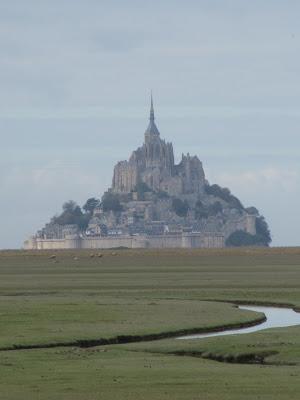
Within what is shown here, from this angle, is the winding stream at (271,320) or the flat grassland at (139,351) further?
the winding stream at (271,320)

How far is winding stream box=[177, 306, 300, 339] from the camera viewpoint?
46.1 metres

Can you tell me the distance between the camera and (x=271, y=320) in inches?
2060

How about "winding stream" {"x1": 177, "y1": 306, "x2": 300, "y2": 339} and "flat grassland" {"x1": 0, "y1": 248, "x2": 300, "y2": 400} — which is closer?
"flat grassland" {"x1": 0, "y1": 248, "x2": 300, "y2": 400}

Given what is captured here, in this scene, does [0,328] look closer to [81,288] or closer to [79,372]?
[79,372]

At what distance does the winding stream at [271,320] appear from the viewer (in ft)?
151

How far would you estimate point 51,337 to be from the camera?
136 ft

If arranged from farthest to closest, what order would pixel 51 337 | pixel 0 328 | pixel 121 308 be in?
pixel 121 308 → pixel 0 328 → pixel 51 337

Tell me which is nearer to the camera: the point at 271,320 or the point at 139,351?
the point at 139,351

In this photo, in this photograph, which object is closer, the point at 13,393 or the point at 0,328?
the point at 13,393

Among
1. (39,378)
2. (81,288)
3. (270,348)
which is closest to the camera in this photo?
(39,378)

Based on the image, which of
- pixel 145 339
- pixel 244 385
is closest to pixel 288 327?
pixel 145 339

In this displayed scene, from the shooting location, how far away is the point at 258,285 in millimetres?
82125

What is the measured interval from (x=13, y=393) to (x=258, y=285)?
54.1 meters

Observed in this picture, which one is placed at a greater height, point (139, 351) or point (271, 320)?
point (271, 320)
